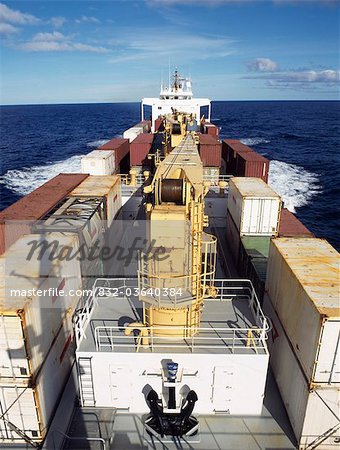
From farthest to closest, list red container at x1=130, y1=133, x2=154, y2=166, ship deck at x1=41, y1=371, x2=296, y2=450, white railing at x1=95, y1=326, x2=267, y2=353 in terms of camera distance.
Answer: red container at x1=130, y1=133, x2=154, y2=166 < white railing at x1=95, y1=326, x2=267, y2=353 < ship deck at x1=41, y1=371, x2=296, y2=450

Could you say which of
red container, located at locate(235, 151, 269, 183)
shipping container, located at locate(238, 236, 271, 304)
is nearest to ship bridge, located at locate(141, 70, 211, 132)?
red container, located at locate(235, 151, 269, 183)

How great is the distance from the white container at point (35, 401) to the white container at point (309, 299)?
25.9 ft

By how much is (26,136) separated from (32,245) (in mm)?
105532

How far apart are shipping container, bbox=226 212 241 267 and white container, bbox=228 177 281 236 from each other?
0.67 metres

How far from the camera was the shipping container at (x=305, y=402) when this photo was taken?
32.6 feet

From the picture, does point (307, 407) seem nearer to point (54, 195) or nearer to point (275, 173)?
point (54, 195)

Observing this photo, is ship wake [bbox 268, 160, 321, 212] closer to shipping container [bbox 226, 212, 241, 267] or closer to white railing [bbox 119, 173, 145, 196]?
white railing [bbox 119, 173, 145, 196]

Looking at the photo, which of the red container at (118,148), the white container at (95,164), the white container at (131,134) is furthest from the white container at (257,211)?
the white container at (131,134)

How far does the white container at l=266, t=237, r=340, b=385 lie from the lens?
929 cm

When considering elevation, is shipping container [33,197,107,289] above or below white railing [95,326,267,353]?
above

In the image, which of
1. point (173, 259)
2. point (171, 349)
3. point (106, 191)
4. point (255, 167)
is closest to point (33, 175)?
point (106, 191)

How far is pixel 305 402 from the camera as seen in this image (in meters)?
10.1

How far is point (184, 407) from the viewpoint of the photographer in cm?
1111

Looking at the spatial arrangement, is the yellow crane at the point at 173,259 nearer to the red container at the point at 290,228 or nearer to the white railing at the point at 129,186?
the red container at the point at 290,228
